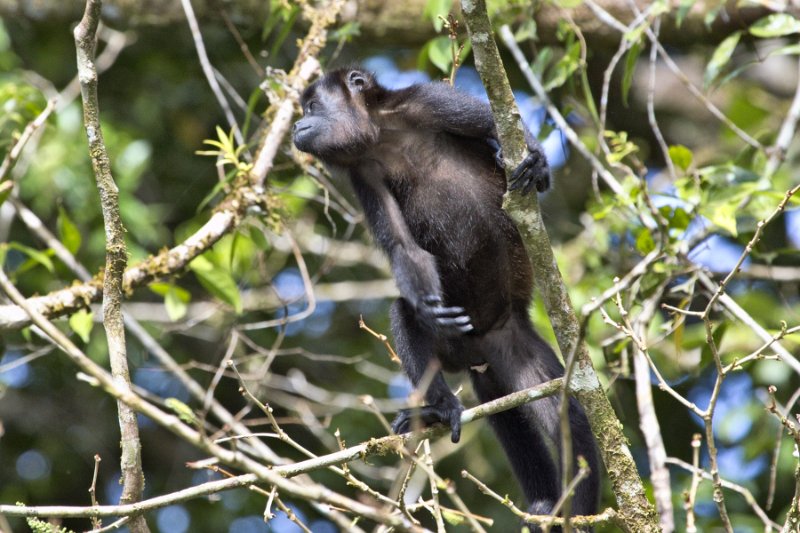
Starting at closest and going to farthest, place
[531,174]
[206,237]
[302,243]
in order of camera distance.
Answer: [531,174] < [206,237] < [302,243]

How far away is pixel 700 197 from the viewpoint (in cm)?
561

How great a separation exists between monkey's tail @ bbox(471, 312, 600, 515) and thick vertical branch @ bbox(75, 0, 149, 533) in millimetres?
2129

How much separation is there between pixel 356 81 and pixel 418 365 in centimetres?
181

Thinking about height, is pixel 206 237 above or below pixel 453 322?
above

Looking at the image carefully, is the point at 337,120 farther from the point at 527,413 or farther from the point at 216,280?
the point at 527,413

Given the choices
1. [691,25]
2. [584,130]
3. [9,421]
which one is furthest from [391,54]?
[9,421]

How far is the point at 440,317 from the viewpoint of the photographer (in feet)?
15.4

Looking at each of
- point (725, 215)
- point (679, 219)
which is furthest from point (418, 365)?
point (725, 215)

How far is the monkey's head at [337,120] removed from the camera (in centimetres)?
533

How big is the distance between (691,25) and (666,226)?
9.66ft

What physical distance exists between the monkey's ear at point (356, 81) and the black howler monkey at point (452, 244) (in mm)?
103

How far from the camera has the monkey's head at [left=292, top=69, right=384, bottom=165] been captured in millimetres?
5332

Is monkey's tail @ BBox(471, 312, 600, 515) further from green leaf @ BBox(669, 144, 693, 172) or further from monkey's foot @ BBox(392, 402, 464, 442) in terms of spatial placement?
green leaf @ BBox(669, 144, 693, 172)

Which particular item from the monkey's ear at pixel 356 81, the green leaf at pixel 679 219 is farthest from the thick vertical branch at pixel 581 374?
the monkey's ear at pixel 356 81
